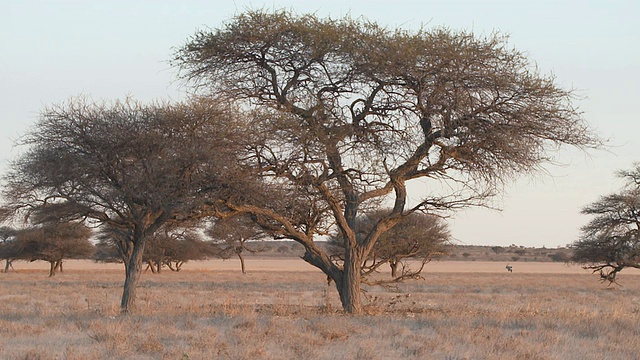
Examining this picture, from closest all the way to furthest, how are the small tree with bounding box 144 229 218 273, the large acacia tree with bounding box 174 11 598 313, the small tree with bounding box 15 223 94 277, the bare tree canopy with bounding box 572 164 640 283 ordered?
1. the large acacia tree with bounding box 174 11 598 313
2. the bare tree canopy with bounding box 572 164 640 283
3. the small tree with bounding box 15 223 94 277
4. the small tree with bounding box 144 229 218 273

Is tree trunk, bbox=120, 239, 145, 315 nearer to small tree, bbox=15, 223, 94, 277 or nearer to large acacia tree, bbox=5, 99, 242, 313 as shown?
large acacia tree, bbox=5, 99, 242, 313

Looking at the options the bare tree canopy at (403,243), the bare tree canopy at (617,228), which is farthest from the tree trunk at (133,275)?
the bare tree canopy at (617,228)

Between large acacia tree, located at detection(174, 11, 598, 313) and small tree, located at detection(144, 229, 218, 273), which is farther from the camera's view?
small tree, located at detection(144, 229, 218, 273)

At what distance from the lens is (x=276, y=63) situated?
19141mm

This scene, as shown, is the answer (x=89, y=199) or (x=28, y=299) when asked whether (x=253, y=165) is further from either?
(x=28, y=299)

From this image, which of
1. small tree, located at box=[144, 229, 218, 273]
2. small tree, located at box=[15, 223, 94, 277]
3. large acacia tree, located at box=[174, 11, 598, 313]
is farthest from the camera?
small tree, located at box=[144, 229, 218, 273]

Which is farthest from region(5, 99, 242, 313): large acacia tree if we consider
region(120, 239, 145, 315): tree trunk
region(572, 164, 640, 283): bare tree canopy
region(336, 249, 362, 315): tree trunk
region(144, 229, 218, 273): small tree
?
region(144, 229, 218, 273): small tree

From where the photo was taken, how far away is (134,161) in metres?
21.3

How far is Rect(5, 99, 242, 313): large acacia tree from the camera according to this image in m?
19.1

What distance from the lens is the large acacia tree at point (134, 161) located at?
1911 cm

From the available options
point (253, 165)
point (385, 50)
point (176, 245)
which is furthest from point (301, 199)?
point (176, 245)

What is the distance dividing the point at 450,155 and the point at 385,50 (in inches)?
127

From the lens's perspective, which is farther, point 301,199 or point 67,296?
point 67,296

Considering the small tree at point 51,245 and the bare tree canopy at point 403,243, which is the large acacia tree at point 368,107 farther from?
the small tree at point 51,245
